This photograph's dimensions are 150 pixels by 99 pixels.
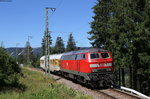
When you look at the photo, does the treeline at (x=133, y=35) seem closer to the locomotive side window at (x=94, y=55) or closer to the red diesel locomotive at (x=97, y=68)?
the red diesel locomotive at (x=97, y=68)

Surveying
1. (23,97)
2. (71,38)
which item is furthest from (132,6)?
(71,38)

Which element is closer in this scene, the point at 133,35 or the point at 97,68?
the point at 97,68

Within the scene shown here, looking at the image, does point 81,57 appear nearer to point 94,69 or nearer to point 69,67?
point 94,69

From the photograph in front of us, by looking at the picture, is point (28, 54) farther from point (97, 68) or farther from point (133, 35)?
point (97, 68)

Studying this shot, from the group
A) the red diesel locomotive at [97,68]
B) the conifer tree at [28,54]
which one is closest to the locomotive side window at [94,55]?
the red diesel locomotive at [97,68]

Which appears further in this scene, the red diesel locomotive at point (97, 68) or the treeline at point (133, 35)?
the treeline at point (133, 35)

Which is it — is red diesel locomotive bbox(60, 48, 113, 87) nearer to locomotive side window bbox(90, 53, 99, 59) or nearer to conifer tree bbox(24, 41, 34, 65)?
locomotive side window bbox(90, 53, 99, 59)

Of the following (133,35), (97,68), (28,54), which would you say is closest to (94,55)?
(97,68)

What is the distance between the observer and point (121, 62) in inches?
1148

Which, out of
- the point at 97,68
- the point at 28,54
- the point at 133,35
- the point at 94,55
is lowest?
the point at 97,68

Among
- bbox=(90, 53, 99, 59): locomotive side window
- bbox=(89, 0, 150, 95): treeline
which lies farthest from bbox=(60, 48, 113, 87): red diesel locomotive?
bbox=(89, 0, 150, 95): treeline

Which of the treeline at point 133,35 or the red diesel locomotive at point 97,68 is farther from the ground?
the treeline at point 133,35

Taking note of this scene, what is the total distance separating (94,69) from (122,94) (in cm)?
375

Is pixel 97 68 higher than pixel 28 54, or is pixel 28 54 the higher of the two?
pixel 28 54
